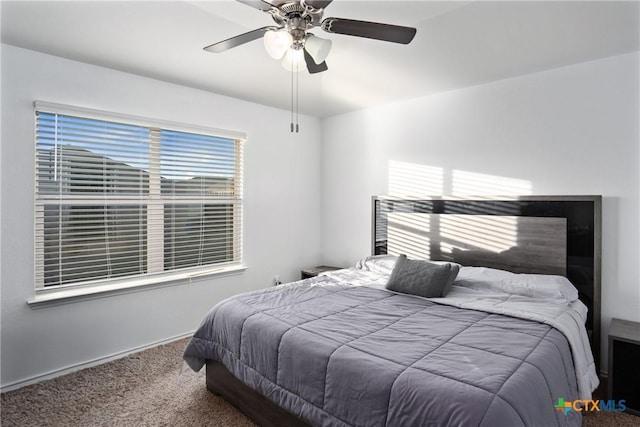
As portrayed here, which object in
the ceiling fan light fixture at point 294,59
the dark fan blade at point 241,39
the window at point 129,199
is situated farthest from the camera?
the window at point 129,199

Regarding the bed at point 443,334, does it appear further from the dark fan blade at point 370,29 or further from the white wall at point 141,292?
the dark fan blade at point 370,29

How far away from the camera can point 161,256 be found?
349 centimetres

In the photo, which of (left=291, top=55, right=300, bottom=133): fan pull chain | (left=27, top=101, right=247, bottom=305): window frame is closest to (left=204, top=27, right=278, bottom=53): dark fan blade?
(left=291, top=55, right=300, bottom=133): fan pull chain

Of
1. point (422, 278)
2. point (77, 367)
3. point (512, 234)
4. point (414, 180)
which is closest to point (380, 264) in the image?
point (422, 278)

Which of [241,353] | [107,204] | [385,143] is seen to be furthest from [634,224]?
[107,204]

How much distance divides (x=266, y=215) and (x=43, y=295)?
2.26m

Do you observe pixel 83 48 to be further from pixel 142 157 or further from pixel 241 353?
pixel 241 353

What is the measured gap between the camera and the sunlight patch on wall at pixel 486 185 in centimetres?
320

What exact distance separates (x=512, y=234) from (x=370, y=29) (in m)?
2.32

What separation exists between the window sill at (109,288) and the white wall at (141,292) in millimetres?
53

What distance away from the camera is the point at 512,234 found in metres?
3.16

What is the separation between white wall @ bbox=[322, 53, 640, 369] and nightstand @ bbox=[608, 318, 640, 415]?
0.44 meters

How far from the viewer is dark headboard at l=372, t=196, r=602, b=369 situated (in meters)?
2.79

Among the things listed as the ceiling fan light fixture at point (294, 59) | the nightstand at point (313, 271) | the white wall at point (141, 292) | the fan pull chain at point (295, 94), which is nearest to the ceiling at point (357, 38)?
the fan pull chain at point (295, 94)
